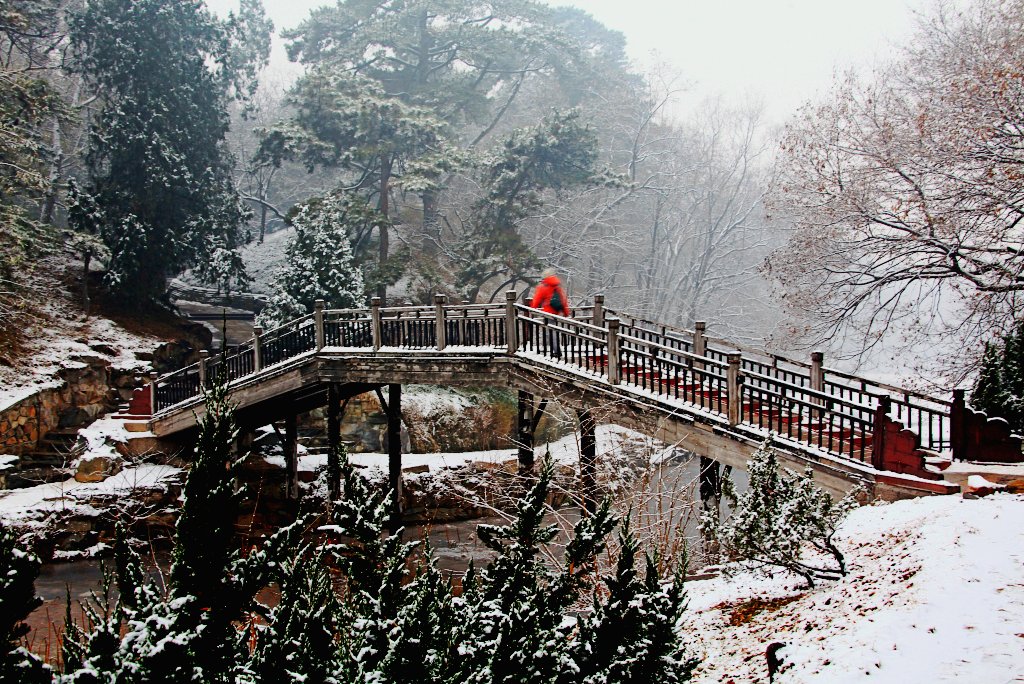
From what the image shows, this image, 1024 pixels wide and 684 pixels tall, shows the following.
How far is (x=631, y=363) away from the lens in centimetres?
1443

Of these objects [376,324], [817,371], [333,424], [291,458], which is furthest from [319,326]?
[817,371]

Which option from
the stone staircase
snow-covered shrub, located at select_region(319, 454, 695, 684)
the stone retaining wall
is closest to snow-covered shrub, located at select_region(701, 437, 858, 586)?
snow-covered shrub, located at select_region(319, 454, 695, 684)

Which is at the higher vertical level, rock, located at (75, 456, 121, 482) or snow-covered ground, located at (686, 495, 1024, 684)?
snow-covered ground, located at (686, 495, 1024, 684)

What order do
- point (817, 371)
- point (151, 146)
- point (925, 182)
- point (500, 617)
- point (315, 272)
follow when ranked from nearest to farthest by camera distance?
point (500, 617) < point (817, 371) < point (925, 182) < point (315, 272) < point (151, 146)

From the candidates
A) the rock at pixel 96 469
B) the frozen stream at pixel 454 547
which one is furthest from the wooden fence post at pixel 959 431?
the rock at pixel 96 469

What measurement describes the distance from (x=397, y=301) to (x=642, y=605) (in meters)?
23.7

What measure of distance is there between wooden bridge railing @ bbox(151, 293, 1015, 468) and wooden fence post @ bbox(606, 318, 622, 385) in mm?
16

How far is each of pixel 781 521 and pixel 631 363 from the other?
308 inches

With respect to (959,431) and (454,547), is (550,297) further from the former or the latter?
(959,431)

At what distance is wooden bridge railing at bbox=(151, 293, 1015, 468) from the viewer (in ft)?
30.5

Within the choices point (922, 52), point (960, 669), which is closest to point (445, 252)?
point (922, 52)

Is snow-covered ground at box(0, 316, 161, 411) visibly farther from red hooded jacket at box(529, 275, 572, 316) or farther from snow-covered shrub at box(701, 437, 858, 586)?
snow-covered shrub at box(701, 437, 858, 586)

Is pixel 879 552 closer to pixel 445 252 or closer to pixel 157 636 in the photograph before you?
pixel 157 636

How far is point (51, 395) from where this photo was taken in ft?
60.5
